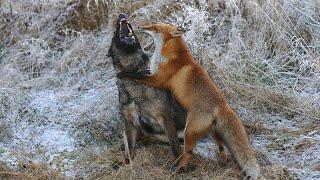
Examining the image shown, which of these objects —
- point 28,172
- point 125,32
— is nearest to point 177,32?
point 125,32

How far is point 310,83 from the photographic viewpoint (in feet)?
18.4

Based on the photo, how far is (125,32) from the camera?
487cm

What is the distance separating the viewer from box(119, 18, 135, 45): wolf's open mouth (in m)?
4.86

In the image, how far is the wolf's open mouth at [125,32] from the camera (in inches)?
191

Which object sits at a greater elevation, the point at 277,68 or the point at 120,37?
the point at 120,37

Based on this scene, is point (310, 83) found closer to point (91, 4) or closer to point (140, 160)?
point (140, 160)

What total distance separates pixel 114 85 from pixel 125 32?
106cm

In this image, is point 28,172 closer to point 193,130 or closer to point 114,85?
point 193,130

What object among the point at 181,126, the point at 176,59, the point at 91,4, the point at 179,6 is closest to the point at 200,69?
the point at 176,59

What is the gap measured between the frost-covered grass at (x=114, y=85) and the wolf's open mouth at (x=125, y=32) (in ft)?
2.55

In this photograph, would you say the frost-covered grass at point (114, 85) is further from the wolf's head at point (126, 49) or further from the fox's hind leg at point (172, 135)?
the wolf's head at point (126, 49)

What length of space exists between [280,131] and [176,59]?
4.01ft

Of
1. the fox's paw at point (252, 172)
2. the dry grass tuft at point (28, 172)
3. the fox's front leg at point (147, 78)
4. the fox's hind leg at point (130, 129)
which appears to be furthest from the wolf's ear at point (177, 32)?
the dry grass tuft at point (28, 172)

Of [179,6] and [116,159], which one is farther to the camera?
[179,6]
